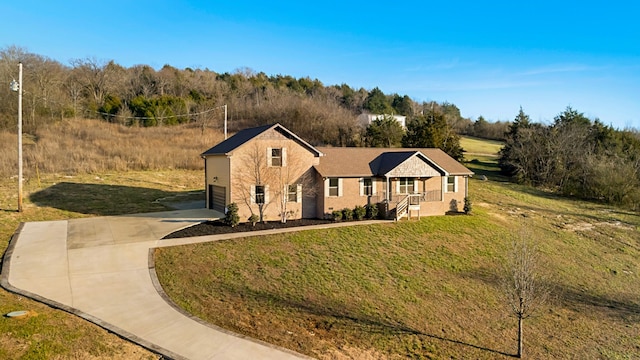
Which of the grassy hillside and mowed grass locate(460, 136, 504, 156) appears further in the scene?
mowed grass locate(460, 136, 504, 156)

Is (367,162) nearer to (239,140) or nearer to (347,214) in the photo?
(347,214)

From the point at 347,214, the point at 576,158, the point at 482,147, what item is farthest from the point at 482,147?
the point at 347,214

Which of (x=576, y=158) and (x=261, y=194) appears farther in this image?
(x=576, y=158)

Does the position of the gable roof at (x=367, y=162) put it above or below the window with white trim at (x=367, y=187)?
above

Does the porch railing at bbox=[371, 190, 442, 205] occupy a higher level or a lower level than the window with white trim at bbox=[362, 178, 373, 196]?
lower

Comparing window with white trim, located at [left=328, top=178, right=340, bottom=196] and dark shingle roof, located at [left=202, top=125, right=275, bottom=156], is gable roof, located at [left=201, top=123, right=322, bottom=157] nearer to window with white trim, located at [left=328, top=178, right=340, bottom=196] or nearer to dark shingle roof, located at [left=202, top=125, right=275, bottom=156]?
dark shingle roof, located at [left=202, top=125, right=275, bottom=156]

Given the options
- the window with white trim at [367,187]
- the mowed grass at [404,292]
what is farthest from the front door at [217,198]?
the window with white trim at [367,187]

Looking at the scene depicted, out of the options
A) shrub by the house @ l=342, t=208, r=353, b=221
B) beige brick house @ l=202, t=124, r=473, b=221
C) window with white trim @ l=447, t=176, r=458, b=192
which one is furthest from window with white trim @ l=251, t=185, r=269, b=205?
window with white trim @ l=447, t=176, r=458, b=192

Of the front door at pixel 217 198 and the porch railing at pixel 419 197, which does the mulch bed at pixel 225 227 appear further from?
the porch railing at pixel 419 197
